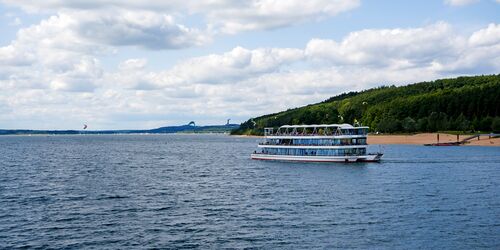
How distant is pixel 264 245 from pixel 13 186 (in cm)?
6403

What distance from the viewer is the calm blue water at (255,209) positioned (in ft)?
191

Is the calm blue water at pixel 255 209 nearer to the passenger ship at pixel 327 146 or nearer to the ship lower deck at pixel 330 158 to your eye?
the ship lower deck at pixel 330 158

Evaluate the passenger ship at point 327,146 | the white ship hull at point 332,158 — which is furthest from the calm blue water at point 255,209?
the passenger ship at point 327,146

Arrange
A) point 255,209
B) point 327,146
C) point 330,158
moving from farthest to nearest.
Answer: point 327,146 → point 330,158 → point 255,209

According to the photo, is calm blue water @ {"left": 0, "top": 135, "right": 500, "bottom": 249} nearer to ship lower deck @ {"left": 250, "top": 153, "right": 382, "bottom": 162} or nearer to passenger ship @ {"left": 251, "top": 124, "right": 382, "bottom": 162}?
ship lower deck @ {"left": 250, "top": 153, "right": 382, "bottom": 162}

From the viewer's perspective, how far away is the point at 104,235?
60.6m

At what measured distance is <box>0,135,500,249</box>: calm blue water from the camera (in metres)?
58.1

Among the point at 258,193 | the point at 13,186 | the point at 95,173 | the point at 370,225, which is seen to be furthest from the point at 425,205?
the point at 95,173

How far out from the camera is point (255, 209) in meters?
76.3

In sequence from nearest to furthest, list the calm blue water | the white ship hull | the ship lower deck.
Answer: the calm blue water, the white ship hull, the ship lower deck

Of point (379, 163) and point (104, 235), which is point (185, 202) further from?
point (379, 163)

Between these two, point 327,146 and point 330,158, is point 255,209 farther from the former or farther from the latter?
point 327,146

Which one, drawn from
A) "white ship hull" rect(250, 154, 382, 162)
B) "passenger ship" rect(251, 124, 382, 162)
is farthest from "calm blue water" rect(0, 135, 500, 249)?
"passenger ship" rect(251, 124, 382, 162)

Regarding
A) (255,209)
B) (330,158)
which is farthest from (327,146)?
(255,209)
